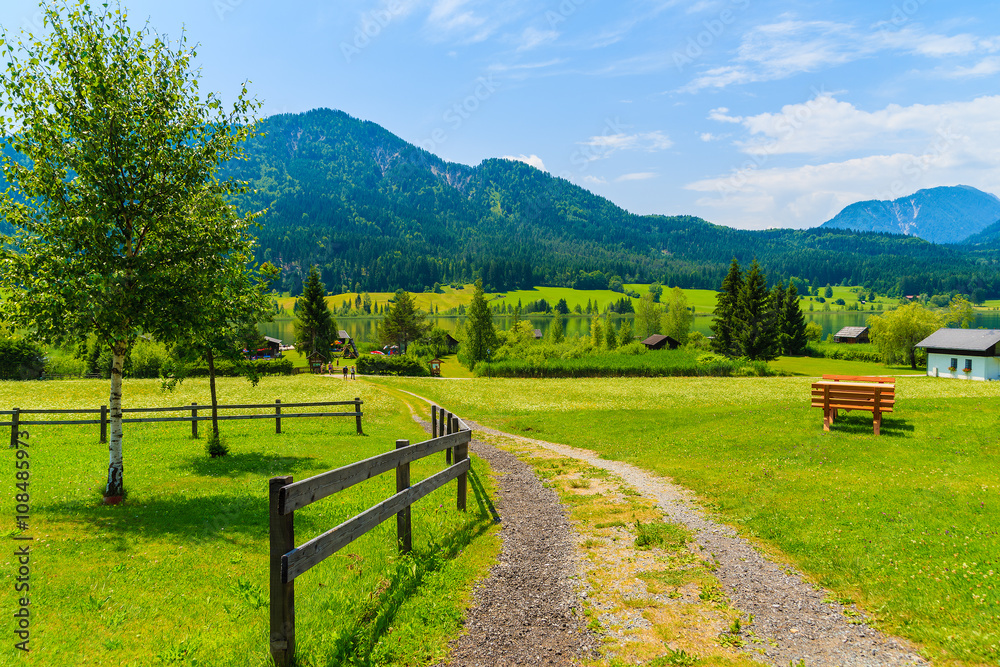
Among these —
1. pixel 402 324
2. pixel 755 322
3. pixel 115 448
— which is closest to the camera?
pixel 115 448

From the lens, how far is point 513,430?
27.0 meters

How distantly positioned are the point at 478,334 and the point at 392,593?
8178 centimetres

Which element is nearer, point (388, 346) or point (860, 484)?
point (860, 484)

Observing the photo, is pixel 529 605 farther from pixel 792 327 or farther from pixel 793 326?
pixel 793 326

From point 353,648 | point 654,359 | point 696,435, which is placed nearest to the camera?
point 353,648

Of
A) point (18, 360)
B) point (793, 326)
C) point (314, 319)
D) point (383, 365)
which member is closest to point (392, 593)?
point (314, 319)

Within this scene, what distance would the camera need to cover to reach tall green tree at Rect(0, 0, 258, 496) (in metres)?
11.7

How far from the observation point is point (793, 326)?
96688 mm

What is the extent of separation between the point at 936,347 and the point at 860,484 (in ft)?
219

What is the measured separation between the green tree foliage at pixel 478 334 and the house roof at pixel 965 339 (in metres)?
61.2

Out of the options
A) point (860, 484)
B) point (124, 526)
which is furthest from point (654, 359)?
point (124, 526)

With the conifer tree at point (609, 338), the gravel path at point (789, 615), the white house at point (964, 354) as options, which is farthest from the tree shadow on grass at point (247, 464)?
the conifer tree at point (609, 338)

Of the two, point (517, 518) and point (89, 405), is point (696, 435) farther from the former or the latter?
point (89, 405)

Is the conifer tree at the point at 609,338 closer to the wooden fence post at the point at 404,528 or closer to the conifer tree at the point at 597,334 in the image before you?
the conifer tree at the point at 597,334
